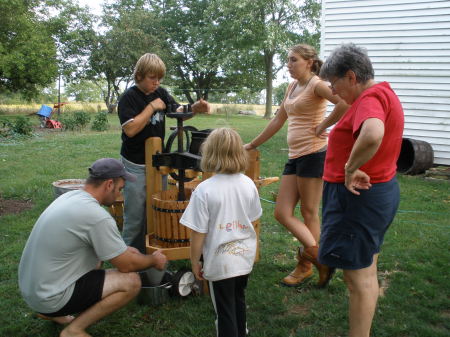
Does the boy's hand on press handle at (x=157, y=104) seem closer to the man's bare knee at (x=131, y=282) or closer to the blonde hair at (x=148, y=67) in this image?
the blonde hair at (x=148, y=67)

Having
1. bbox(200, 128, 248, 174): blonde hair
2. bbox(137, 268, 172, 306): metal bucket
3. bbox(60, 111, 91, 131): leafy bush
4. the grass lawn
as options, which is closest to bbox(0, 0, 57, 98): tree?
bbox(60, 111, 91, 131): leafy bush

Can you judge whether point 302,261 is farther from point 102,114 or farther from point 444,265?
point 102,114

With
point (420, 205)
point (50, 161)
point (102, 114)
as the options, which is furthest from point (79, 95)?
point (420, 205)

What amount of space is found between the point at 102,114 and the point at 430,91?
12.1 meters

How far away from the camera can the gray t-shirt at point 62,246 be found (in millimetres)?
2342

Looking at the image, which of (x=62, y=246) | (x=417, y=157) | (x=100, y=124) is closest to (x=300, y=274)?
(x=62, y=246)

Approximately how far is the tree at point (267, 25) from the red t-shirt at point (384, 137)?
25221 millimetres

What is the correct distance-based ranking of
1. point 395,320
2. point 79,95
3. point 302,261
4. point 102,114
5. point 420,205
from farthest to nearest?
point 79,95 < point 102,114 < point 420,205 < point 302,261 < point 395,320

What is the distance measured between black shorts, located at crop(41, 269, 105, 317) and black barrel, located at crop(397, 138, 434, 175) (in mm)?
6730

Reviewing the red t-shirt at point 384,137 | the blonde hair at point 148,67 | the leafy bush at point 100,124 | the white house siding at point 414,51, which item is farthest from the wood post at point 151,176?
the leafy bush at point 100,124

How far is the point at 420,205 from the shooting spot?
19.2ft

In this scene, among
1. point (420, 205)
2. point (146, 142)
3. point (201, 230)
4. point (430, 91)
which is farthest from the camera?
point (430, 91)

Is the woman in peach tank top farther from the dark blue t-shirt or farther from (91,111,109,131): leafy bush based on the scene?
(91,111,109,131): leafy bush

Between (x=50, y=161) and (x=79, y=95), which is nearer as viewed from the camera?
(x=50, y=161)
